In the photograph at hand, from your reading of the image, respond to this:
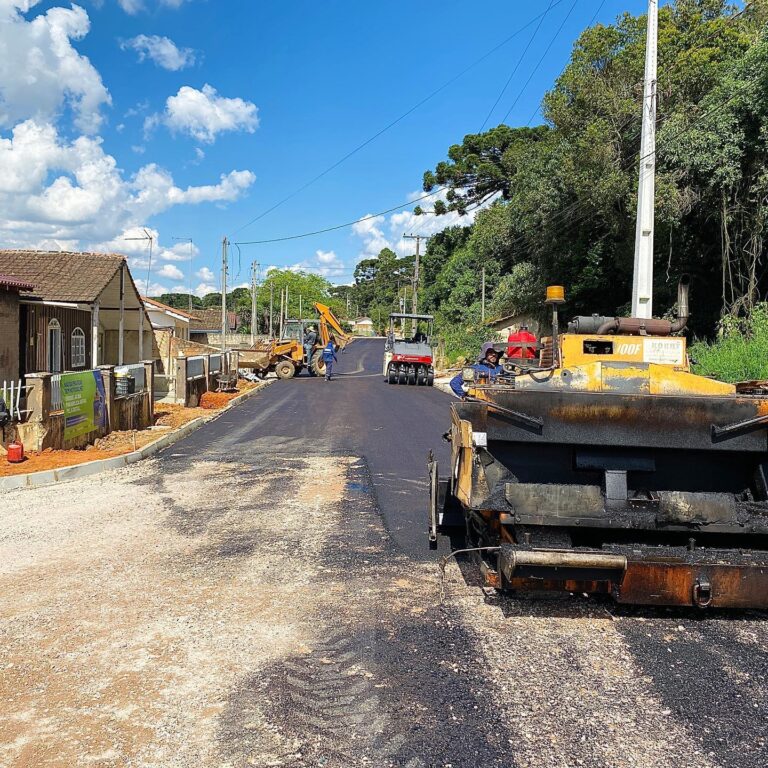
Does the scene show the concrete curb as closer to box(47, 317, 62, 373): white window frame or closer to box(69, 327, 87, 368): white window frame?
box(47, 317, 62, 373): white window frame

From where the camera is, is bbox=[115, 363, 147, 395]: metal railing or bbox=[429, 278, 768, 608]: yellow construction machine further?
bbox=[115, 363, 147, 395]: metal railing

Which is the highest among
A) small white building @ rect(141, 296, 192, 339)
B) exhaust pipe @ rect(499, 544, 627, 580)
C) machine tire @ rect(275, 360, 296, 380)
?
small white building @ rect(141, 296, 192, 339)

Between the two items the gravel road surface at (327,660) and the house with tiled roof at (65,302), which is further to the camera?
the house with tiled roof at (65,302)

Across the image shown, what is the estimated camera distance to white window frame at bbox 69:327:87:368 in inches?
905

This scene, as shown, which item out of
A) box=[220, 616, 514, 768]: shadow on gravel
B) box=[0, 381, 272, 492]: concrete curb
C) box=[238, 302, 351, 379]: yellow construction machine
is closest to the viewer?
box=[220, 616, 514, 768]: shadow on gravel

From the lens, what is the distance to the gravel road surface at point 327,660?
3.24 metres

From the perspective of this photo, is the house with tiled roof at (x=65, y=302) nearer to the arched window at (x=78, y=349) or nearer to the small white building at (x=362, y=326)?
the arched window at (x=78, y=349)

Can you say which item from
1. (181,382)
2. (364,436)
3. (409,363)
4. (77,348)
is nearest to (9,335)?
(181,382)

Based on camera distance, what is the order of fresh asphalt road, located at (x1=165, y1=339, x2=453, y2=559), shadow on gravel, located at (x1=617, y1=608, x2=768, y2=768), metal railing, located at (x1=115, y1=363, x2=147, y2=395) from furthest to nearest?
metal railing, located at (x1=115, y1=363, x2=147, y2=395)
fresh asphalt road, located at (x1=165, y1=339, x2=453, y2=559)
shadow on gravel, located at (x1=617, y1=608, x2=768, y2=768)

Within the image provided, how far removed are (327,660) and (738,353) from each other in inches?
539

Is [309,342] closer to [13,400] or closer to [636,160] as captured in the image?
[636,160]

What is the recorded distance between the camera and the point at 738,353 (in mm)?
14898

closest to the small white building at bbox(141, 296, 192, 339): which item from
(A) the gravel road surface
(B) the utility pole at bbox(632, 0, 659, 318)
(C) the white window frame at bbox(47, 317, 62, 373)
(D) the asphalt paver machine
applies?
(D) the asphalt paver machine

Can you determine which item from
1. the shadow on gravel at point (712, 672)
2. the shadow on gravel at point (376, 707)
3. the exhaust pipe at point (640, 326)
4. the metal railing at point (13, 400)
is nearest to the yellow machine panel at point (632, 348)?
the exhaust pipe at point (640, 326)
